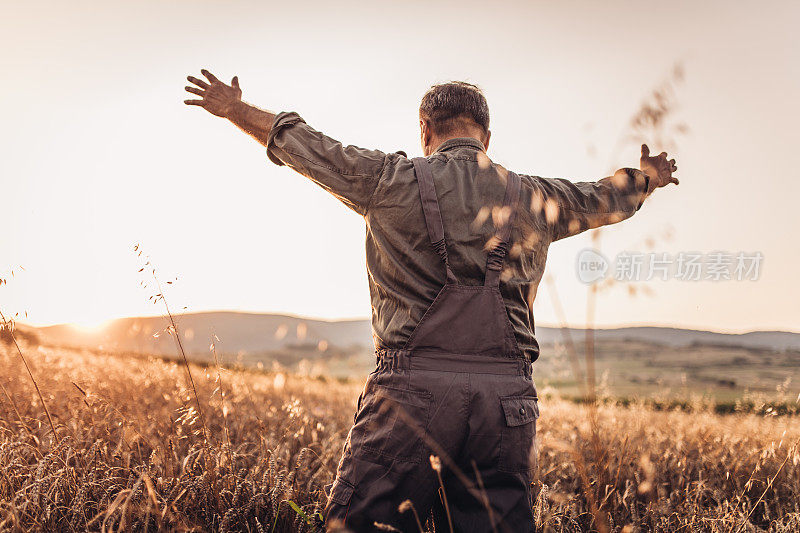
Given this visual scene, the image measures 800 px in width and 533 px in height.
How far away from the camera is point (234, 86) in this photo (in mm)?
2945

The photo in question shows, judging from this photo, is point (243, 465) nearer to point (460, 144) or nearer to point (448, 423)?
point (448, 423)

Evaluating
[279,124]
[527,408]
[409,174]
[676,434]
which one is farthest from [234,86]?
[676,434]

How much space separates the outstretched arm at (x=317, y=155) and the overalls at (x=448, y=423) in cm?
28

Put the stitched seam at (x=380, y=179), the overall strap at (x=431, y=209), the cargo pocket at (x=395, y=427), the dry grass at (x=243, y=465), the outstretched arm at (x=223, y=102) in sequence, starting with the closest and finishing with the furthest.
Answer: the cargo pocket at (x=395, y=427) → the overall strap at (x=431, y=209) → the stitched seam at (x=380, y=179) → the dry grass at (x=243, y=465) → the outstretched arm at (x=223, y=102)

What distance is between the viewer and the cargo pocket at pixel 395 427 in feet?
7.57

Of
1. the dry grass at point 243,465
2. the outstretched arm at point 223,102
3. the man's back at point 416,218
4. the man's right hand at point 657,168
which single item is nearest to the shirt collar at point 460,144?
the man's back at point 416,218

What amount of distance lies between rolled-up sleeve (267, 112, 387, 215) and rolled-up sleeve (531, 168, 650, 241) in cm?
82

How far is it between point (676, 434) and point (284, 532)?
458cm

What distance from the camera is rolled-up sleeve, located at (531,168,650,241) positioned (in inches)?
112

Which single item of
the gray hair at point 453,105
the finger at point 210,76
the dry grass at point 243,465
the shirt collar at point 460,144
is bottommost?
the dry grass at point 243,465

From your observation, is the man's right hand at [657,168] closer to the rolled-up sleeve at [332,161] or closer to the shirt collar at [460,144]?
the shirt collar at [460,144]

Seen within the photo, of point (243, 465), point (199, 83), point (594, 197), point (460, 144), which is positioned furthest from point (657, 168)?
point (243, 465)

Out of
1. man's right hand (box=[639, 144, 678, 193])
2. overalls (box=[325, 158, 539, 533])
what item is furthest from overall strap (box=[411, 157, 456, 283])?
man's right hand (box=[639, 144, 678, 193])

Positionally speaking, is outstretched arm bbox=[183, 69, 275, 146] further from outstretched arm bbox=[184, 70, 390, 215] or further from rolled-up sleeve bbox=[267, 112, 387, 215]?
rolled-up sleeve bbox=[267, 112, 387, 215]
